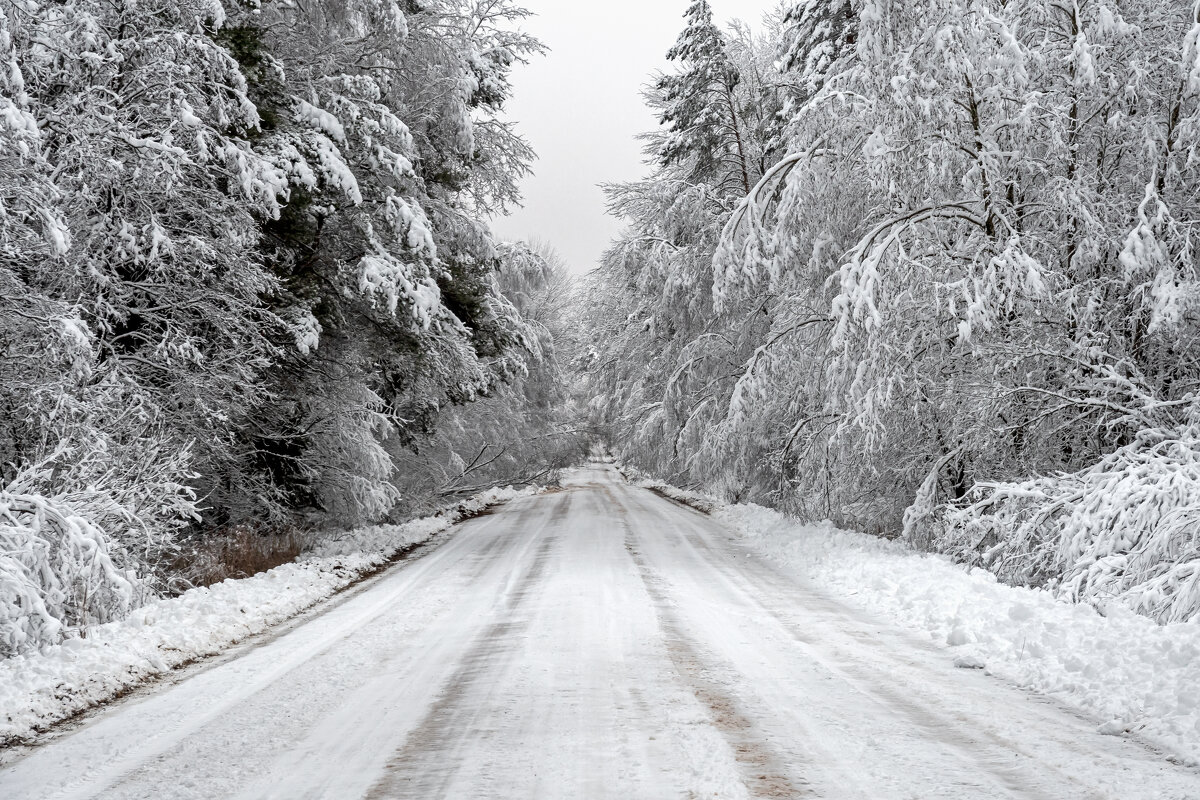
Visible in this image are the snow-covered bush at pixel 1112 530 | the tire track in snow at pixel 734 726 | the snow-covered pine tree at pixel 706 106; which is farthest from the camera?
the snow-covered pine tree at pixel 706 106

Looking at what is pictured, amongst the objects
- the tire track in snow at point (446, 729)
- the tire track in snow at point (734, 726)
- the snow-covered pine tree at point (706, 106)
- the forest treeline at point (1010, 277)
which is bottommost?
the tire track in snow at point (446, 729)

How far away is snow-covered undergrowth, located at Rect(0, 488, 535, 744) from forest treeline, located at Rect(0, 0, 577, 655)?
299 mm

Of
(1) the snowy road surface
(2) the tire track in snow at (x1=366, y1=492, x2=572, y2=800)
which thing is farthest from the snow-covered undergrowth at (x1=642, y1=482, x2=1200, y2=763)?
(2) the tire track in snow at (x1=366, y1=492, x2=572, y2=800)

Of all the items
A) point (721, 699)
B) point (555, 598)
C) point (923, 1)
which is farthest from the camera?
point (923, 1)

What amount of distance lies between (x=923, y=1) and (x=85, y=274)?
1014cm

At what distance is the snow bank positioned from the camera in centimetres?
441

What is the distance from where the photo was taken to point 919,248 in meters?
10.5

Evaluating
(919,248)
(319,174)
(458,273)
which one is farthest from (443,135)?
(919,248)

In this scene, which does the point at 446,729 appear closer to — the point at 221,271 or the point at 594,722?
the point at 594,722

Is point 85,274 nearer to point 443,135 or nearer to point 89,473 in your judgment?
point 89,473

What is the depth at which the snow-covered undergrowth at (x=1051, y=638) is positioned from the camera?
442 cm

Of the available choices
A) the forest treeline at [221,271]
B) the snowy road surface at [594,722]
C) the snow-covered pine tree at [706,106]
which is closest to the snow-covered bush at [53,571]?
Result: the forest treeline at [221,271]

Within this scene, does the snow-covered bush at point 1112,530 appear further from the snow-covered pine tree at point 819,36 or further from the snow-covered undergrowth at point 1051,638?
the snow-covered pine tree at point 819,36

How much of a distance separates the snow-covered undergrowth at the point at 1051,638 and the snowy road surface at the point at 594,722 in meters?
0.26
